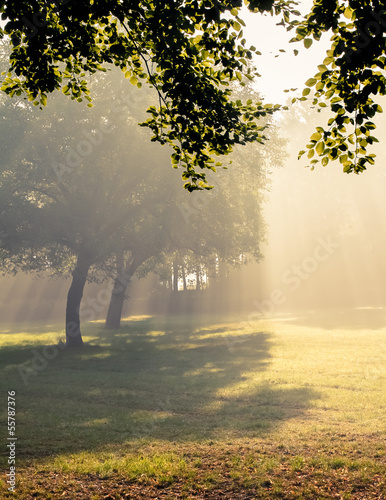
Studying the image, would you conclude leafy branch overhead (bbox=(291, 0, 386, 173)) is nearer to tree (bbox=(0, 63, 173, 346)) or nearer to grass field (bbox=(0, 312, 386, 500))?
grass field (bbox=(0, 312, 386, 500))

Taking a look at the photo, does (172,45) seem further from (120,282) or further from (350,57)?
(120,282)

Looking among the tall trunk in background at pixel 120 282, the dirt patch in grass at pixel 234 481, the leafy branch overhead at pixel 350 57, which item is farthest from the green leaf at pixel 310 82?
the tall trunk in background at pixel 120 282

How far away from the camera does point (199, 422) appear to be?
1145 centimetres

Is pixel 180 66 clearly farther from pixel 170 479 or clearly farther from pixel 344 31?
pixel 170 479

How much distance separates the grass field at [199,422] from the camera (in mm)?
7355

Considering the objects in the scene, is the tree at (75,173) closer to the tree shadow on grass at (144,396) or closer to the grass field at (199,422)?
the tree shadow on grass at (144,396)

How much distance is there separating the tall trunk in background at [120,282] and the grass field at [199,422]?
996 cm

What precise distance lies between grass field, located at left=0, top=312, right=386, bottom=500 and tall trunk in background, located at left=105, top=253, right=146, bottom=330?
9.96m

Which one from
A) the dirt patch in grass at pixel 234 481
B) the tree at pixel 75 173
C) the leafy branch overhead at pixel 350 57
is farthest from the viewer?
the tree at pixel 75 173

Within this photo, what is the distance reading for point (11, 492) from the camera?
691 centimetres

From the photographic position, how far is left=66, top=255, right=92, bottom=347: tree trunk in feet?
85.2

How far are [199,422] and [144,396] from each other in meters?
3.71

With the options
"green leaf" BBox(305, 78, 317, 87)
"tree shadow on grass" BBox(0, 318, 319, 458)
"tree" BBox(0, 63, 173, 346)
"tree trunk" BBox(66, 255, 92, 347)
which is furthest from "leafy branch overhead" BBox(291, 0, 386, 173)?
"tree trunk" BBox(66, 255, 92, 347)

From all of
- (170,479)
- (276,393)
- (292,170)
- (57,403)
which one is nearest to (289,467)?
(170,479)
